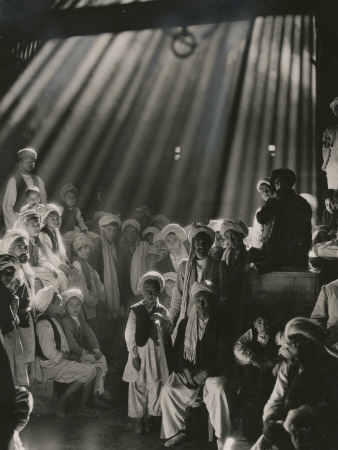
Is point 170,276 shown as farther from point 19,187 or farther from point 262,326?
point 19,187

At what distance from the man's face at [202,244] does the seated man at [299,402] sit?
6.52ft

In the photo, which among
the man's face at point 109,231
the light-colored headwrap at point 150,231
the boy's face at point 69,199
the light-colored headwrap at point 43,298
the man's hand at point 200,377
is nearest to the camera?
the man's hand at point 200,377

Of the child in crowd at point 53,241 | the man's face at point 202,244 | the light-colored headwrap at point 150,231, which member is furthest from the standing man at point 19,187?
the man's face at point 202,244

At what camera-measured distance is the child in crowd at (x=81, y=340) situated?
22.5ft

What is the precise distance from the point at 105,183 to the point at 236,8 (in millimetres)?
5235

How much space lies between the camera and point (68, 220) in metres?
9.02

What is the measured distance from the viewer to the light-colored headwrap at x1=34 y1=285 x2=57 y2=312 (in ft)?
22.4

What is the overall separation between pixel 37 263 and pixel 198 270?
91.1 inches

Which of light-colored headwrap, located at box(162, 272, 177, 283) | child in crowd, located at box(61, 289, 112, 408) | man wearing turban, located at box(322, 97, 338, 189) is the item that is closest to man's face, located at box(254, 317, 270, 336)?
light-colored headwrap, located at box(162, 272, 177, 283)

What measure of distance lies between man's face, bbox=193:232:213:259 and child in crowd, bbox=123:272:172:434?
55 centimetres

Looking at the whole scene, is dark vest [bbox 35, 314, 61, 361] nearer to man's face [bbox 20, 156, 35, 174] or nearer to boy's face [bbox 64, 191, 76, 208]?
boy's face [bbox 64, 191, 76, 208]

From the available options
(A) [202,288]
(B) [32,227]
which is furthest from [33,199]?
(A) [202,288]

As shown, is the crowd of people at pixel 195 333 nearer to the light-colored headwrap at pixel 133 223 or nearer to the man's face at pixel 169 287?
the man's face at pixel 169 287

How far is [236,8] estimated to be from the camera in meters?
9.26
